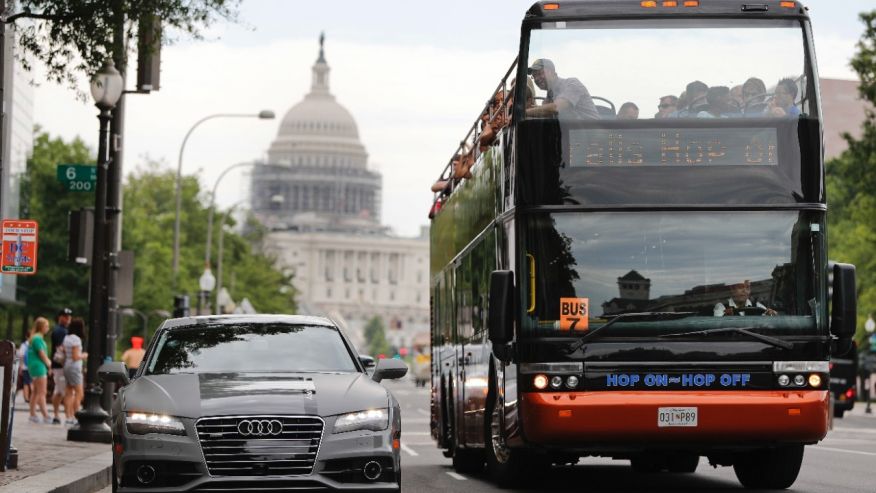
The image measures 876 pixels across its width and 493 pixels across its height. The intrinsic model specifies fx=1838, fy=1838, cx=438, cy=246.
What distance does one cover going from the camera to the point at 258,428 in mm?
11578

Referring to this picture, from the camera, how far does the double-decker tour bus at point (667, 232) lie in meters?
14.2

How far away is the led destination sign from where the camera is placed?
47.4 ft

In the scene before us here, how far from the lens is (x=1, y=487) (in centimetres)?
1462

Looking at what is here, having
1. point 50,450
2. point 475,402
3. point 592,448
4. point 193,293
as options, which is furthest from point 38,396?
point 193,293

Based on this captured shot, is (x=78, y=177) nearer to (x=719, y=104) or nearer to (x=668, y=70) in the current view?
(x=668, y=70)

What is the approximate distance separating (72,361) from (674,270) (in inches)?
648

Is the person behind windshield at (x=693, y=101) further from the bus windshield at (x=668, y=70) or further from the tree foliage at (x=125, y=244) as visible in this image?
the tree foliage at (x=125, y=244)

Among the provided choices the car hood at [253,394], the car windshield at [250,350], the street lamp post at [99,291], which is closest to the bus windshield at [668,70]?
the car windshield at [250,350]

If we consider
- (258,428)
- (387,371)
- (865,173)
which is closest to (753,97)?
(387,371)

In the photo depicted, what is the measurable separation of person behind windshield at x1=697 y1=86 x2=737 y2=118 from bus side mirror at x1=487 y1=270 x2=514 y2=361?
2028 millimetres

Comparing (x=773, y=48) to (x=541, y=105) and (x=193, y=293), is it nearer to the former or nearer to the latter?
(x=541, y=105)

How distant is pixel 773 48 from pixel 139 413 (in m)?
5.92

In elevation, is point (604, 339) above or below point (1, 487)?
above

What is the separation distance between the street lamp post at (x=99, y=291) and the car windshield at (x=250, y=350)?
10882 millimetres
